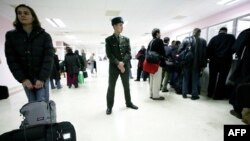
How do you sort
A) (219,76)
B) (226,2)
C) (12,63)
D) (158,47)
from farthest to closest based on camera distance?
(226,2), (219,76), (158,47), (12,63)

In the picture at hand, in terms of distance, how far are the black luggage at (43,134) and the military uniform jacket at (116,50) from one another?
1.44m

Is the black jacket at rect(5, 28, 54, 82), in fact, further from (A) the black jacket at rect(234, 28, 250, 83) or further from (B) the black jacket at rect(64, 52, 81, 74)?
(B) the black jacket at rect(64, 52, 81, 74)

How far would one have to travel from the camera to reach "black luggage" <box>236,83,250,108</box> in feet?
6.74

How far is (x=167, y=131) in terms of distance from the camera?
6.36 ft

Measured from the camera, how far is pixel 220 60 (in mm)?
3289

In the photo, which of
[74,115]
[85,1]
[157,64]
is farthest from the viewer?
[85,1]

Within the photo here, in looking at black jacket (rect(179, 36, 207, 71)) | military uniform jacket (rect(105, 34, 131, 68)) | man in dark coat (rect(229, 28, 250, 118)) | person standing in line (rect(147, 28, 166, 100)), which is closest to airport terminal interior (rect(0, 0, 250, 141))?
man in dark coat (rect(229, 28, 250, 118))

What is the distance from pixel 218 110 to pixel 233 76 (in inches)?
25.9

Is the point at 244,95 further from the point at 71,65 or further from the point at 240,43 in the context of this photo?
the point at 71,65

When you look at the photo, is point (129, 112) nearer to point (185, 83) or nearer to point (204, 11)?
point (185, 83)

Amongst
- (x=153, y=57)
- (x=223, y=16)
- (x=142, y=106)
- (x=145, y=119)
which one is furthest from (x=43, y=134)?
(x=223, y=16)

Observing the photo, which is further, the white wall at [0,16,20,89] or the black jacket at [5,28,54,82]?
the white wall at [0,16,20,89]

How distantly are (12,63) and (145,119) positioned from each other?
1.83 metres

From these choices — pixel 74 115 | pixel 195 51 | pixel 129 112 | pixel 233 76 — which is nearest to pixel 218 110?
pixel 233 76
